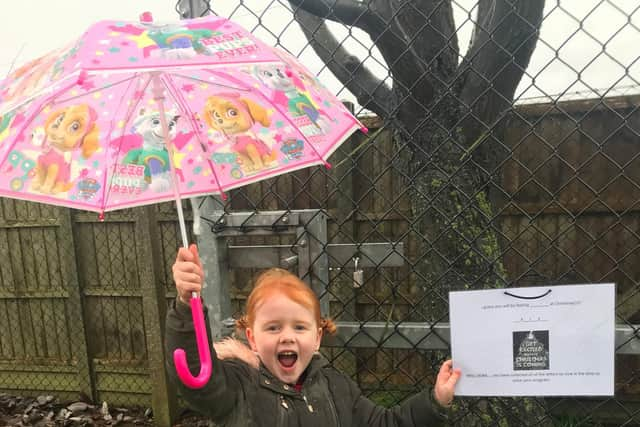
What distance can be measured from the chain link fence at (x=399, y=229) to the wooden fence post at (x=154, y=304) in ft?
0.05

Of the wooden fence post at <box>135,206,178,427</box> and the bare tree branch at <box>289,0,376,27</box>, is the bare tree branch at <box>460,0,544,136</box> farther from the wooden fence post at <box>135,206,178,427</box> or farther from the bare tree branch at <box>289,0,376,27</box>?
the wooden fence post at <box>135,206,178,427</box>

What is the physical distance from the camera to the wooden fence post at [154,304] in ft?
12.0

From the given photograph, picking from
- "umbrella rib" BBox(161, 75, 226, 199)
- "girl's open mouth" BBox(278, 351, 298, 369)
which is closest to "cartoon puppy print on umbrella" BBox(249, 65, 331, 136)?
"umbrella rib" BBox(161, 75, 226, 199)

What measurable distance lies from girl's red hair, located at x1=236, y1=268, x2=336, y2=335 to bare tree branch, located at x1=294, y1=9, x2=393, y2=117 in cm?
104

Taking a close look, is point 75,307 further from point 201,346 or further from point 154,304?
point 201,346

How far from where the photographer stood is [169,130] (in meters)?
1.36

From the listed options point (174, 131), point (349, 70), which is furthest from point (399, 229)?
point (174, 131)

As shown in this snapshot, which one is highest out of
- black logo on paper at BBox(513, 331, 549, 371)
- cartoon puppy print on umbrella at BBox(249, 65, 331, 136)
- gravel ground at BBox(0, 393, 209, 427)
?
cartoon puppy print on umbrella at BBox(249, 65, 331, 136)

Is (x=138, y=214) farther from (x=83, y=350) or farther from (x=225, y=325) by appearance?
(x=225, y=325)

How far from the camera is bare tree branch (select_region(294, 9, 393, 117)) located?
2197 mm

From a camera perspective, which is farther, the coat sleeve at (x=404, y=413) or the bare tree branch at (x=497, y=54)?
the bare tree branch at (x=497, y=54)

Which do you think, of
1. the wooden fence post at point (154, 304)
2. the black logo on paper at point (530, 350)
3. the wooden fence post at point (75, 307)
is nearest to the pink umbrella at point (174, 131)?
the black logo on paper at point (530, 350)

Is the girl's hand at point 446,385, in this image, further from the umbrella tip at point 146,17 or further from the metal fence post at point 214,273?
the umbrella tip at point 146,17

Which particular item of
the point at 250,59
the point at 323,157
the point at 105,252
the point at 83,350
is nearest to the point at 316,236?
the point at 323,157
